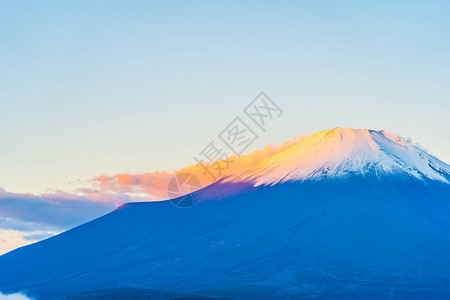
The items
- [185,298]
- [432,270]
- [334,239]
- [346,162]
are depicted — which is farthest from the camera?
[346,162]

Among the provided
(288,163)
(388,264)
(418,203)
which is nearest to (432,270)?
(388,264)

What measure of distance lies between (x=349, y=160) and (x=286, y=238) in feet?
119

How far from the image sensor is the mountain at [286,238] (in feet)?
367

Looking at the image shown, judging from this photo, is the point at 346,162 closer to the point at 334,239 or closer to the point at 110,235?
the point at 334,239

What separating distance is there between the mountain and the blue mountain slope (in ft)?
1.12

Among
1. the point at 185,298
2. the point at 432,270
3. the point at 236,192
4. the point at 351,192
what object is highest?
the point at 236,192

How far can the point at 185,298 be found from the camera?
93312 mm

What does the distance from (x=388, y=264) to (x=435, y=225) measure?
25840 mm

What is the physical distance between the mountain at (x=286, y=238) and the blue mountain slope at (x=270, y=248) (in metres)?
0.34

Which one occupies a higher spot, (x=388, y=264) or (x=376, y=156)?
(x=376, y=156)

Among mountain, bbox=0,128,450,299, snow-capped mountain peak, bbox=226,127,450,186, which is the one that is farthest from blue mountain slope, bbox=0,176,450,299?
snow-capped mountain peak, bbox=226,127,450,186

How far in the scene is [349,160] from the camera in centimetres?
16175

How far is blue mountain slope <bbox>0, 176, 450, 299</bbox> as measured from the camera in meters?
112

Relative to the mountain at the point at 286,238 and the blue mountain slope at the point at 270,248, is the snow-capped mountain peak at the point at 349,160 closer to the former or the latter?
the mountain at the point at 286,238
